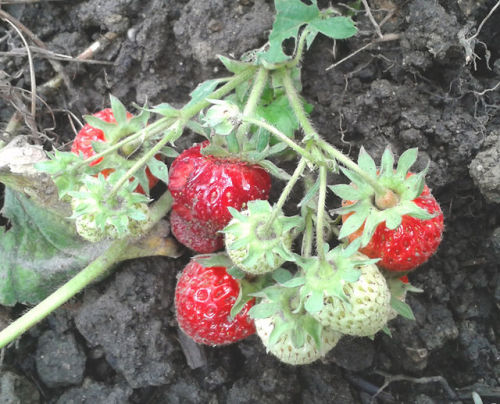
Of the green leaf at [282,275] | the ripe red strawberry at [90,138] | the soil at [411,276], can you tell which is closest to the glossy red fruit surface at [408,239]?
the green leaf at [282,275]

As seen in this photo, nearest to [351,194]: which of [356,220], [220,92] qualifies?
[356,220]

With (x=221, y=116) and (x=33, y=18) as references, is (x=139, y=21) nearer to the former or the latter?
(x=33, y=18)

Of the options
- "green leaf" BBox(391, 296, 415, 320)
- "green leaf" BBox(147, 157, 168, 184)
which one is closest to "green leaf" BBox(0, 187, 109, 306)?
"green leaf" BBox(147, 157, 168, 184)

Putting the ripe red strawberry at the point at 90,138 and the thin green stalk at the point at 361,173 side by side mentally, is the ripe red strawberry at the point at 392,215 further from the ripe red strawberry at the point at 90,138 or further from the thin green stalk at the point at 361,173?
the ripe red strawberry at the point at 90,138

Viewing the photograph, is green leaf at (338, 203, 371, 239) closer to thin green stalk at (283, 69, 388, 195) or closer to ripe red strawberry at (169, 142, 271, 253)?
thin green stalk at (283, 69, 388, 195)

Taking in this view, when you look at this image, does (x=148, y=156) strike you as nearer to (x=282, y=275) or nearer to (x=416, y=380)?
(x=282, y=275)

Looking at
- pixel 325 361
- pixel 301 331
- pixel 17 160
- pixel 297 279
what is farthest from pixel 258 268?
pixel 17 160
